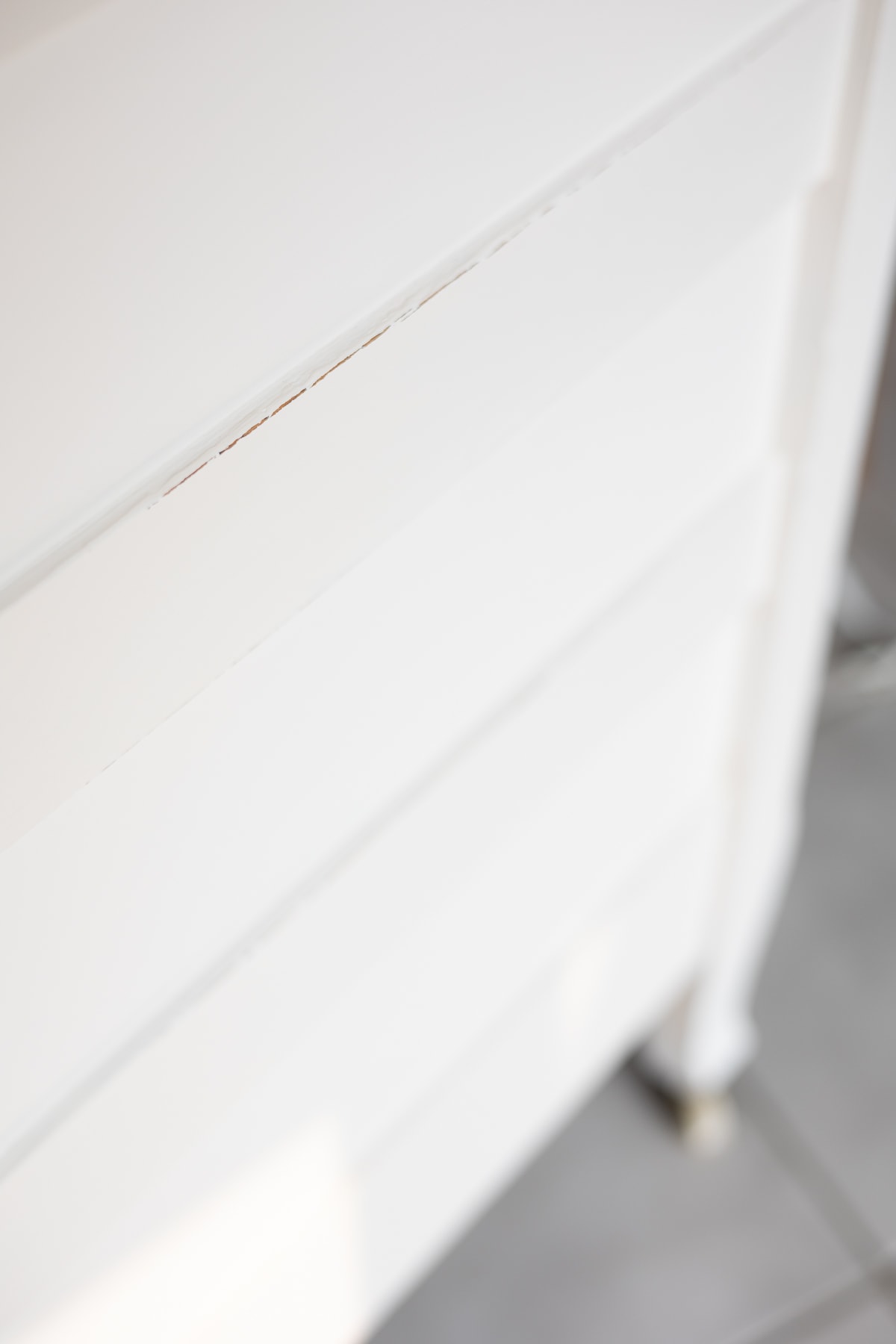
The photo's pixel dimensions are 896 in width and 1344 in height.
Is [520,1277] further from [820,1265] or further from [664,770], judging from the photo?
[664,770]

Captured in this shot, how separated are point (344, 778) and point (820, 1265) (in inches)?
32.5

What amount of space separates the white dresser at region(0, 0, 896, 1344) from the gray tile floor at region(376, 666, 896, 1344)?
311 mm

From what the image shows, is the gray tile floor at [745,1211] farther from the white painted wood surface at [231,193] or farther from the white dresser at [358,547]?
the white painted wood surface at [231,193]

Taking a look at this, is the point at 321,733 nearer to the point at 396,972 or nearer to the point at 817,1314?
the point at 396,972

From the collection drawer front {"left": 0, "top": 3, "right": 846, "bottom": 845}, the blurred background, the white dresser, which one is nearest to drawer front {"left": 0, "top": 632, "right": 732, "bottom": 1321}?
the white dresser

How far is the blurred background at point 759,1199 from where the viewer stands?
1.10m

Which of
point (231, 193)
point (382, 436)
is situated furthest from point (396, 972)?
point (231, 193)

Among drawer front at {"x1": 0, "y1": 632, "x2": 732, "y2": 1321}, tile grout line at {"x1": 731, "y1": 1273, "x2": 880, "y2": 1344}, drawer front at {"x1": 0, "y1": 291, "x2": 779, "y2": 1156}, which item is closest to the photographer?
drawer front at {"x1": 0, "y1": 291, "x2": 779, "y2": 1156}

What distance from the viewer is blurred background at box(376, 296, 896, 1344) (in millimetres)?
1099

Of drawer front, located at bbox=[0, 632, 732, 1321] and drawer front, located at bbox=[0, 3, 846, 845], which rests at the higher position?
drawer front, located at bbox=[0, 3, 846, 845]

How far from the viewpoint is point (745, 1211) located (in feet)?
3.81

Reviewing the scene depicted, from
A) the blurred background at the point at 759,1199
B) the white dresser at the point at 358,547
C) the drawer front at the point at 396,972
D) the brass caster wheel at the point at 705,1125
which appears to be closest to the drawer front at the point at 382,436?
the white dresser at the point at 358,547

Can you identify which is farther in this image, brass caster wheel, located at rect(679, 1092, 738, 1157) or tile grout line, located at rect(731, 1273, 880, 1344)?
brass caster wheel, located at rect(679, 1092, 738, 1157)

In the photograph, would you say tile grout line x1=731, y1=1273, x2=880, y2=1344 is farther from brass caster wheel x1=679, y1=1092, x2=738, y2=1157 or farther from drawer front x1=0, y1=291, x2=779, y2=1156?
drawer front x1=0, y1=291, x2=779, y2=1156
